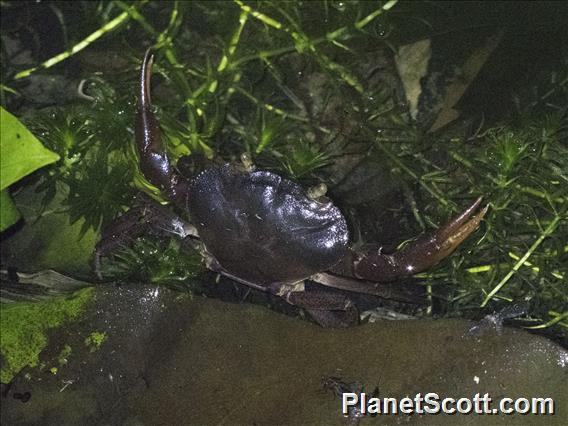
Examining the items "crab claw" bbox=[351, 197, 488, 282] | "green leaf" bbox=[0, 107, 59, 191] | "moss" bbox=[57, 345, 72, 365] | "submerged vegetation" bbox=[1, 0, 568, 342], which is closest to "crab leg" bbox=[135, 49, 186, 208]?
"submerged vegetation" bbox=[1, 0, 568, 342]

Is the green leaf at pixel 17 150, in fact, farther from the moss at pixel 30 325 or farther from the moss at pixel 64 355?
the moss at pixel 64 355

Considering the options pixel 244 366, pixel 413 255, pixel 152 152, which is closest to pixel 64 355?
pixel 244 366

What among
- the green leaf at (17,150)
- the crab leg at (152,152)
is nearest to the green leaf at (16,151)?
the green leaf at (17,150)

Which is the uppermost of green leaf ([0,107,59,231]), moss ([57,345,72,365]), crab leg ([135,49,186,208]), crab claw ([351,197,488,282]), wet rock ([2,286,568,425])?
green leaf ([0,107,59,231])

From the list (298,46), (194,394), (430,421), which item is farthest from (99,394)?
(298,46)

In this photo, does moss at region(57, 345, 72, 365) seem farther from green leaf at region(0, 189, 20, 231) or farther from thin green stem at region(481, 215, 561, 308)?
thin green stem at region(481, 215, 561, 308)

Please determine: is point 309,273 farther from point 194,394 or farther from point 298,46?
point 298,46
